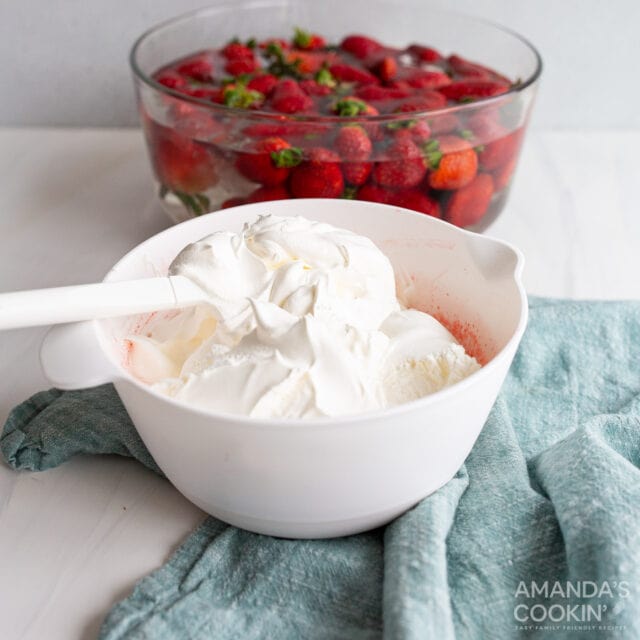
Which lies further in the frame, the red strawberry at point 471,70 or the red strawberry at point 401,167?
the red strawberry at point 471,70

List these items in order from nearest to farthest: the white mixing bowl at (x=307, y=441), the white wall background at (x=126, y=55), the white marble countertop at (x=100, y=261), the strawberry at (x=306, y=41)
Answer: the white mixing bowl at (x=307, y=441) → the white marble countertop at (x=100, y=261) → the strawberry at (x=306, y=41) → the white wall background at (x=126, y=55)

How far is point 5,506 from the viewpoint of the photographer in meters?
0.87

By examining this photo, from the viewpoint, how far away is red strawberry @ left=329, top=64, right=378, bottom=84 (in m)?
1.37

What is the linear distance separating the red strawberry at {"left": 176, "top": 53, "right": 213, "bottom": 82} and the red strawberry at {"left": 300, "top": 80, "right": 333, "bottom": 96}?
0.15 meters

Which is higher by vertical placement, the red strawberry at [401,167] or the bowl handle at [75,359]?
the bowl handle at [75,359]

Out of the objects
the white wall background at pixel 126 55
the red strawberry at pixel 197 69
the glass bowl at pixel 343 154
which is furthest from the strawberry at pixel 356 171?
the white wall background at pixel 126 55

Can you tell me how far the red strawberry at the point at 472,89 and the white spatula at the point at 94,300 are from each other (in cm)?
65

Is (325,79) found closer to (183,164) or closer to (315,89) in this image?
(315,89)

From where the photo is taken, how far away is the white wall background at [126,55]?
162 cm

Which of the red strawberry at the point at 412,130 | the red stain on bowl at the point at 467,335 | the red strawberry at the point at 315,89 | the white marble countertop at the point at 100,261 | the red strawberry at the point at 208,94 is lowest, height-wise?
the white marble countertop at the point at 100,261

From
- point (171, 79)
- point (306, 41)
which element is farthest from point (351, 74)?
point (171, 79)

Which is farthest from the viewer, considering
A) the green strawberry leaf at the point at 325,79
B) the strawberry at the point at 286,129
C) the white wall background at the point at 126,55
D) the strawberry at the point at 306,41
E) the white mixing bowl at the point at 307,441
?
the white wall background at the point at 126,55

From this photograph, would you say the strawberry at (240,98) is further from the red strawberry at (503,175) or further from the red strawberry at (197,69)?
the red strawberry at (503,175)

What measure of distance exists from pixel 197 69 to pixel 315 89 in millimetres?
189
